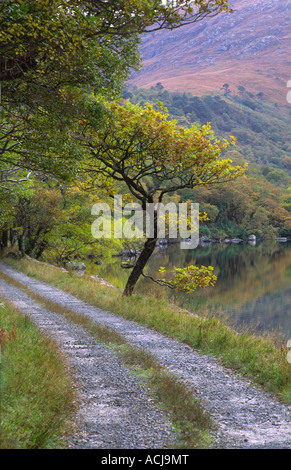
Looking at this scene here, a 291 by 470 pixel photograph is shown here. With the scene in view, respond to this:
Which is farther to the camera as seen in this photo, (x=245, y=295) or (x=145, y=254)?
(x=245, y=295)

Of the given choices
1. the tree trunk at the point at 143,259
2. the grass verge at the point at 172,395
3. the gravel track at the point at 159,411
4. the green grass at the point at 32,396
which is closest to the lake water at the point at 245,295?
the tree trunk at the point at 143,259

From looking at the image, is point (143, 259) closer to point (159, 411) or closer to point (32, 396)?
point (159, 411)

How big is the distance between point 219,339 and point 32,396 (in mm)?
5324

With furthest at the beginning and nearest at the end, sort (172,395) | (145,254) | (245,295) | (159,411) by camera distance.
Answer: (245,295) < (145,254) < (172,395) < (159,411)

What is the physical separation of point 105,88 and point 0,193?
10.0 meters

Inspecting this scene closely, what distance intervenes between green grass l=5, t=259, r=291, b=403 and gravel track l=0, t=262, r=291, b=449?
1.02 ft

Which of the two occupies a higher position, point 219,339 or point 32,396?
point 32,396

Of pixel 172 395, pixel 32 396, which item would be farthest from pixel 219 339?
pixel 32 396

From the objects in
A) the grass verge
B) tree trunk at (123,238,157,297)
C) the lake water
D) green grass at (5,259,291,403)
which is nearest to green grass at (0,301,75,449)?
the grass verge

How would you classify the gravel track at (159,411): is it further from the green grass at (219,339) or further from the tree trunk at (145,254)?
the tree trunk at (145,254)

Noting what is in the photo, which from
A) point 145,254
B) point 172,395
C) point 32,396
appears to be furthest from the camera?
point 145,254

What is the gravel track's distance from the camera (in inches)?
181

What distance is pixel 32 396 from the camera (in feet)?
16.1

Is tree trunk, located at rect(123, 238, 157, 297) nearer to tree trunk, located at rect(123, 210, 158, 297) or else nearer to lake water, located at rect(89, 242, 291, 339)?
tree trunk, located at rect(123, 210, 158, 297)
